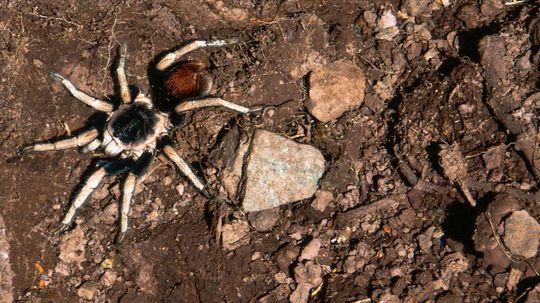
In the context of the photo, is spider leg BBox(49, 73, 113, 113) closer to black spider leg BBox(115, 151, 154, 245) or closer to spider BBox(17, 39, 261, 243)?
spider BBox(17, 39, 261, 243)

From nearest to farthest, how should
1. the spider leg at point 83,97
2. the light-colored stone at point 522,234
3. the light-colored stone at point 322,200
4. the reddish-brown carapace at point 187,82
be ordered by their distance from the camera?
1. the light-colored stone at point 522,234
2. the light-colored stone at point 322,200
3. the reddish-brown carapace at point 187,82
4. the spider leg at point 83,97

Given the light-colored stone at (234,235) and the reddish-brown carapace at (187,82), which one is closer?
the light-colored stone at (234,235)

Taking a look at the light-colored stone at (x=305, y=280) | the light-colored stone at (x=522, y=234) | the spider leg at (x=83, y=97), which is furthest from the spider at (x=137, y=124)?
the light-colored stone at (x=522, y=234)

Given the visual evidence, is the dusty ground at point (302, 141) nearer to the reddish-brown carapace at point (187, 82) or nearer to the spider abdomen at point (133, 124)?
the reddish-brown carapace at point (187, 82)

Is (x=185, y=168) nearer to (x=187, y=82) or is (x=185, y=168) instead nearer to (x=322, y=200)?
(x=187, y=82)

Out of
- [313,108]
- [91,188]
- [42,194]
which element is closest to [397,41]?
[313,108]

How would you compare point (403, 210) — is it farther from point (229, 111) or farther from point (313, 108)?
point (229, 111)
